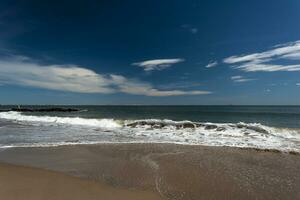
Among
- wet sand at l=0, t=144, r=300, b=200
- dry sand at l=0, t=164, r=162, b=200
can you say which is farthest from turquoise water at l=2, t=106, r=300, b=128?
dry sand at l=0, t=164, r=162, b=200

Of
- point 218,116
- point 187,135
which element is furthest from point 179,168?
point 218,116

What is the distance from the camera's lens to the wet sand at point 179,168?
5.24 meters

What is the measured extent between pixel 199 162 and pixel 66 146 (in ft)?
19.5

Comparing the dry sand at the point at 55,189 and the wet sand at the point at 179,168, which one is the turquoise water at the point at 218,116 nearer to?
the wet sand at the point at 179,168

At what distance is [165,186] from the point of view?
17.8 ft

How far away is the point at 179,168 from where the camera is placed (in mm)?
6941

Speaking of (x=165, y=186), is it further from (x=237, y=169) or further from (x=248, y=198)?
(x=237, y=169)

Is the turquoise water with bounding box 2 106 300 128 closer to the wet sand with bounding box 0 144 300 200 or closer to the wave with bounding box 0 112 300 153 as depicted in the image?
the wave with bounding box 0 112 300 153

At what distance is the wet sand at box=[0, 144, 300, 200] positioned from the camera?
5.24m

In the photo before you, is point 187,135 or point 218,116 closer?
point 187,135

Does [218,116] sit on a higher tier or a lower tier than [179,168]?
higher

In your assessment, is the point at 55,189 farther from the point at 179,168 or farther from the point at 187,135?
the point at 187,135

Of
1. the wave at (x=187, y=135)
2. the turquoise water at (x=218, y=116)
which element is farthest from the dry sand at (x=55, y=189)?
the turquoise water at (x=218, y=116)

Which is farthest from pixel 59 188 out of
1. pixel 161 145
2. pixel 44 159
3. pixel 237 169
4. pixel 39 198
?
pixel 161 145
